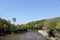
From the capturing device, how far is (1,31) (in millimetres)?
78438

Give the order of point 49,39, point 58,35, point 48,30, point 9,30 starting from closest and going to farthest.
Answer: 1. point 49,39
2. point 58,35
3. point 48,30
4. point 9,30

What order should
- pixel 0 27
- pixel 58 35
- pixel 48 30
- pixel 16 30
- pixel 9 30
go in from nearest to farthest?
pixel 58 35 → pixel 48 30 → pixel 0 27 → pixel 9 30 → pixel 16 30

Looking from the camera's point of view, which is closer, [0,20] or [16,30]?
[0,20]

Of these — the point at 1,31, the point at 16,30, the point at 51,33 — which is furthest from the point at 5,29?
the point at 51,33

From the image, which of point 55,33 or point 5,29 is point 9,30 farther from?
point 55,33

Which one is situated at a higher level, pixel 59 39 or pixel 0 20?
pixel 0 20

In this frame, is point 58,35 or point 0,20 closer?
point 58,35

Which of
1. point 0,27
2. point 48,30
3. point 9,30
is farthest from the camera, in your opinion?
point 9,30

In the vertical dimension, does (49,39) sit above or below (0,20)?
below

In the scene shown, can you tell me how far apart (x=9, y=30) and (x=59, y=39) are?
3657 cm

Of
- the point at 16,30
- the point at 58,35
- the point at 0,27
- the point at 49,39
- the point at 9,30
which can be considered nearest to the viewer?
the point at 49,39

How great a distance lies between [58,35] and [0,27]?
2716 centimetres

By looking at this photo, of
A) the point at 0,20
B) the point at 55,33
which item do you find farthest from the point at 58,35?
the point at 0,20

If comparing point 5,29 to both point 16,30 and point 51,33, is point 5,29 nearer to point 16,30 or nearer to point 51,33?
point 16,30
